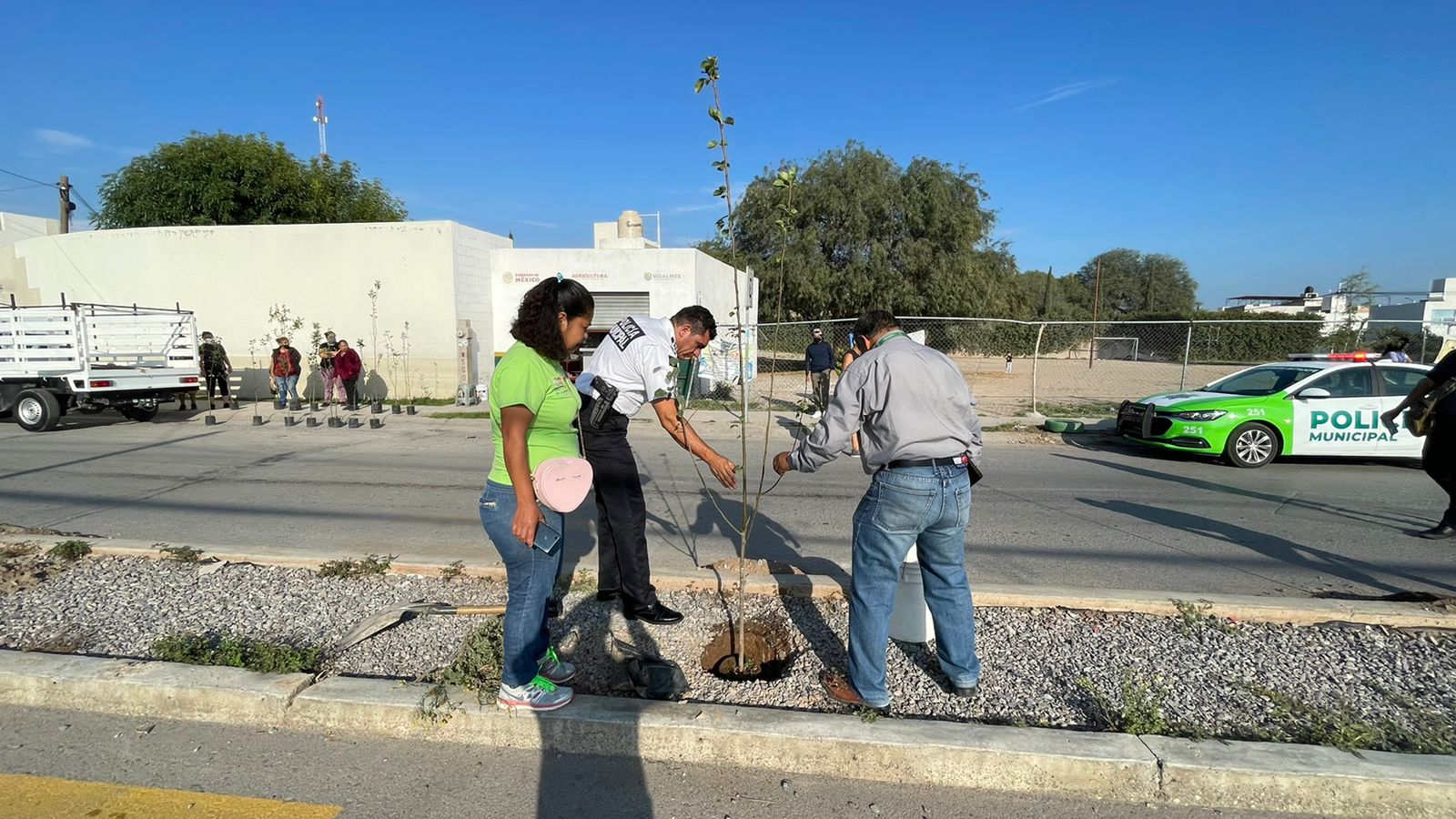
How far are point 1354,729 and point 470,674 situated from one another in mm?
3591

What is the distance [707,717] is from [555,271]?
53.7 ft

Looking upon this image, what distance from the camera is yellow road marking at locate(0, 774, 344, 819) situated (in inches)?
101

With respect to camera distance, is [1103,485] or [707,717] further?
[1103,485]

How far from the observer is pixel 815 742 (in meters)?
2.81

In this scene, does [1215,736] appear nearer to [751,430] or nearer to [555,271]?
[751,430]

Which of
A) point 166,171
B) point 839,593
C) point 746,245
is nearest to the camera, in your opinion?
point 839,593

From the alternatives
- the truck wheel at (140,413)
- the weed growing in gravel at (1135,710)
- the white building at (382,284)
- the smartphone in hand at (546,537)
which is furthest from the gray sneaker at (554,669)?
the truck wheel at (140,413)

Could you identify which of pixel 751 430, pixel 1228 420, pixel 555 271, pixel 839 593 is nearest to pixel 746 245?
pixel 555 271

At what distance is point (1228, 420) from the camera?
952cm

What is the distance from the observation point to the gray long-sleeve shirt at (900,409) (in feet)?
9.62

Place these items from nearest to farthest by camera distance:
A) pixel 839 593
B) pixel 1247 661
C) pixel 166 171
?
1. pixel 1247 661
2. pixel 839 593
3. pixel 166 171

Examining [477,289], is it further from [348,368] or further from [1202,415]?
[1202,415]

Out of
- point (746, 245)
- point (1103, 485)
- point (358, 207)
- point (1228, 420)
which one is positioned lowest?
point (1103, 485)

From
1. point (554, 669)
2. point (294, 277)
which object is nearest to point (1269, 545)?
point (554, 669)
